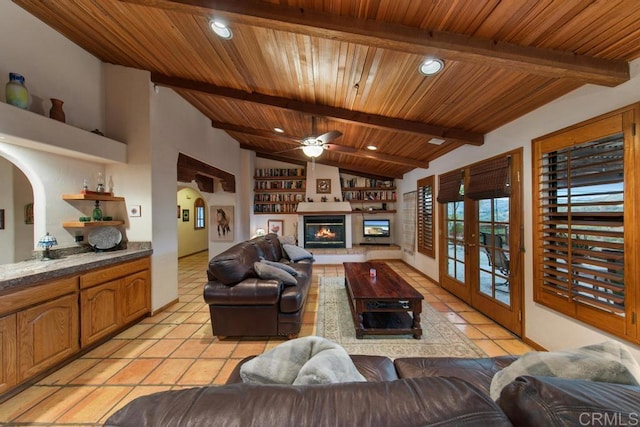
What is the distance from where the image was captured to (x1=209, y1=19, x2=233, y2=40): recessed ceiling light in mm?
1775

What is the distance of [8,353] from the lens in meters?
1.65

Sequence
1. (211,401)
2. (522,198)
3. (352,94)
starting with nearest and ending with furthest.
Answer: (211,401) < (522,198) < (352,94)

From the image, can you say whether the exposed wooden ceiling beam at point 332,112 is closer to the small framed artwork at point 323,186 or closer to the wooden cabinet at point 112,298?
the wooden cabinet at point 112,298

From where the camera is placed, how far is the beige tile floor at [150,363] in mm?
1628

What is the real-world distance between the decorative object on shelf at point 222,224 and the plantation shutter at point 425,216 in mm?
4364

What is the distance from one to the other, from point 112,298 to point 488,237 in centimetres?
434

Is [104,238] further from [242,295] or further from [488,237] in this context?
[488,237]

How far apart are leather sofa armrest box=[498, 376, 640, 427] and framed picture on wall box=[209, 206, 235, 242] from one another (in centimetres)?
586

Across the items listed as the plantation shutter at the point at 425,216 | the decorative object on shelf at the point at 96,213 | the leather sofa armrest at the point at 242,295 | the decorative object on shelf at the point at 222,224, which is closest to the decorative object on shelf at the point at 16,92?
the decorative object on shelf at the point at 96,213

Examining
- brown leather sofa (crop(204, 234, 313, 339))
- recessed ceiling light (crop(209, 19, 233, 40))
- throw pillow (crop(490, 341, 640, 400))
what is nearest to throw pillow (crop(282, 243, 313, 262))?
brown leather sofa (crop(204, 234, 313, 339))

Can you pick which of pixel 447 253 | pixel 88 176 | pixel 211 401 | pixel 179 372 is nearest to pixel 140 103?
pixel 88 176

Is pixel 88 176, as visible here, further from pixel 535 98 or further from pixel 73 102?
pixel 535 98

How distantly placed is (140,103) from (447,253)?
498cm

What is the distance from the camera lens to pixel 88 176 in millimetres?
2822
